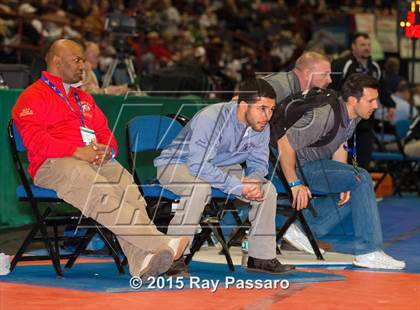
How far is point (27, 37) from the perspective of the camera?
15.1m

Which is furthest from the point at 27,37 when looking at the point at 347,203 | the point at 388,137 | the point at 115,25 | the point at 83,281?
the point at 83,281

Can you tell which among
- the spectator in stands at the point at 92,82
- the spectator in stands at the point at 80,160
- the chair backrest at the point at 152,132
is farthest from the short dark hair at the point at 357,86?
the spectator in stands at the point at 92,82

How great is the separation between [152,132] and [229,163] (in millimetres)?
693

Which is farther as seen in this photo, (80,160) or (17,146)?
(17,146)

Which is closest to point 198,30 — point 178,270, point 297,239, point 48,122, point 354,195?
point 297,239

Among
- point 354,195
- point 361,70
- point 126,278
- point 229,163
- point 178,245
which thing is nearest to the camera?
point 178,245

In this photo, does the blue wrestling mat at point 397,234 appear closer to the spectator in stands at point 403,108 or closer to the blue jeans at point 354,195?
the blue jeans at point 354,195

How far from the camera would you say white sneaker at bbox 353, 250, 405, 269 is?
7387mm

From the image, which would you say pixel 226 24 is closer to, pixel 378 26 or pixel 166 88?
pixel 378 26

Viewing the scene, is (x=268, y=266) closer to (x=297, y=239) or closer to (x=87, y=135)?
(x=297, y=239)

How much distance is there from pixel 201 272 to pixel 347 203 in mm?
1762

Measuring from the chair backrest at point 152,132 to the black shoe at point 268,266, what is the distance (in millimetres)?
1174

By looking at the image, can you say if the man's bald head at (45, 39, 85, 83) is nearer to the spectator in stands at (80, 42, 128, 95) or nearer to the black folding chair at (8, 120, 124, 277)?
the black folding chair at (8, 120, 124, 277)

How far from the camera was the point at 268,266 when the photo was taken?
22.5ft
